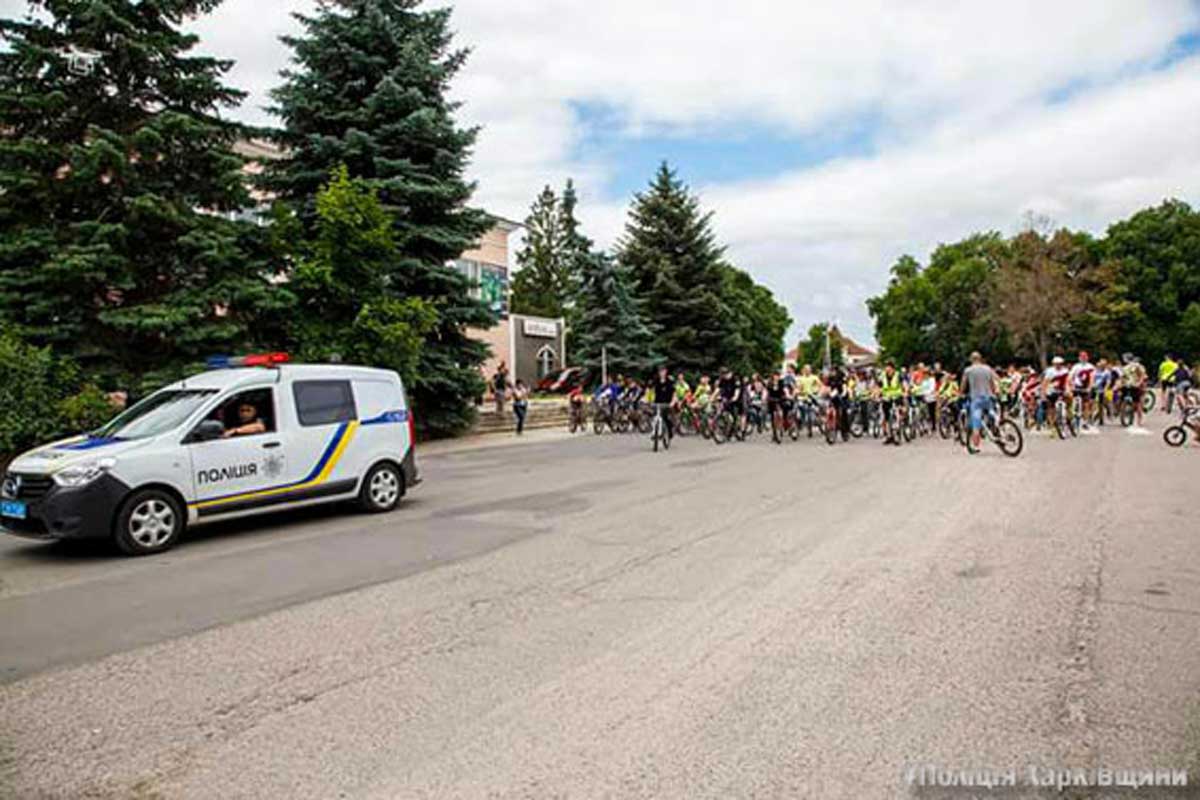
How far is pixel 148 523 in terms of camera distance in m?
8.03

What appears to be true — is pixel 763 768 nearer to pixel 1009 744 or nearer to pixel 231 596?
pixel 1009 744

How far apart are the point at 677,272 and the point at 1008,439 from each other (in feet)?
78.5

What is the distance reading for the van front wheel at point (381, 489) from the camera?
10242 millimetres

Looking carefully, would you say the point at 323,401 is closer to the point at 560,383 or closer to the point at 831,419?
the point at 831,419

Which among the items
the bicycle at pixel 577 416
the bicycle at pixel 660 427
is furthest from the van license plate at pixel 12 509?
the bicycle at pixel 577 416

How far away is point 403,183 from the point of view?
20891 millimetres

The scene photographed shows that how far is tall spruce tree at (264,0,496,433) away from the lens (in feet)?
69.2

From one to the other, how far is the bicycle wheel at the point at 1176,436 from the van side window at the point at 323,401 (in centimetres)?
1575

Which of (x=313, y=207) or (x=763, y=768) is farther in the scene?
(x=313, y=207)

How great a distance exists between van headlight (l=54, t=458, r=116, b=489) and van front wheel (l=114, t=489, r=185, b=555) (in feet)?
1.29

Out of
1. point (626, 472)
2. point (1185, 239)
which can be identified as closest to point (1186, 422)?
point (626, 472)

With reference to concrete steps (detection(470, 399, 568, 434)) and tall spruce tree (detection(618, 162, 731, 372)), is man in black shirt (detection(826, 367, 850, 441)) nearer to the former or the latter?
concrete steps (detection(470, 399, 568, 434))

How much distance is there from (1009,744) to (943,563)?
349 cm

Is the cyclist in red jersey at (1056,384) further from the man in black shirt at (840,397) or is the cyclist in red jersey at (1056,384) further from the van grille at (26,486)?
the van grille at (26,486)
